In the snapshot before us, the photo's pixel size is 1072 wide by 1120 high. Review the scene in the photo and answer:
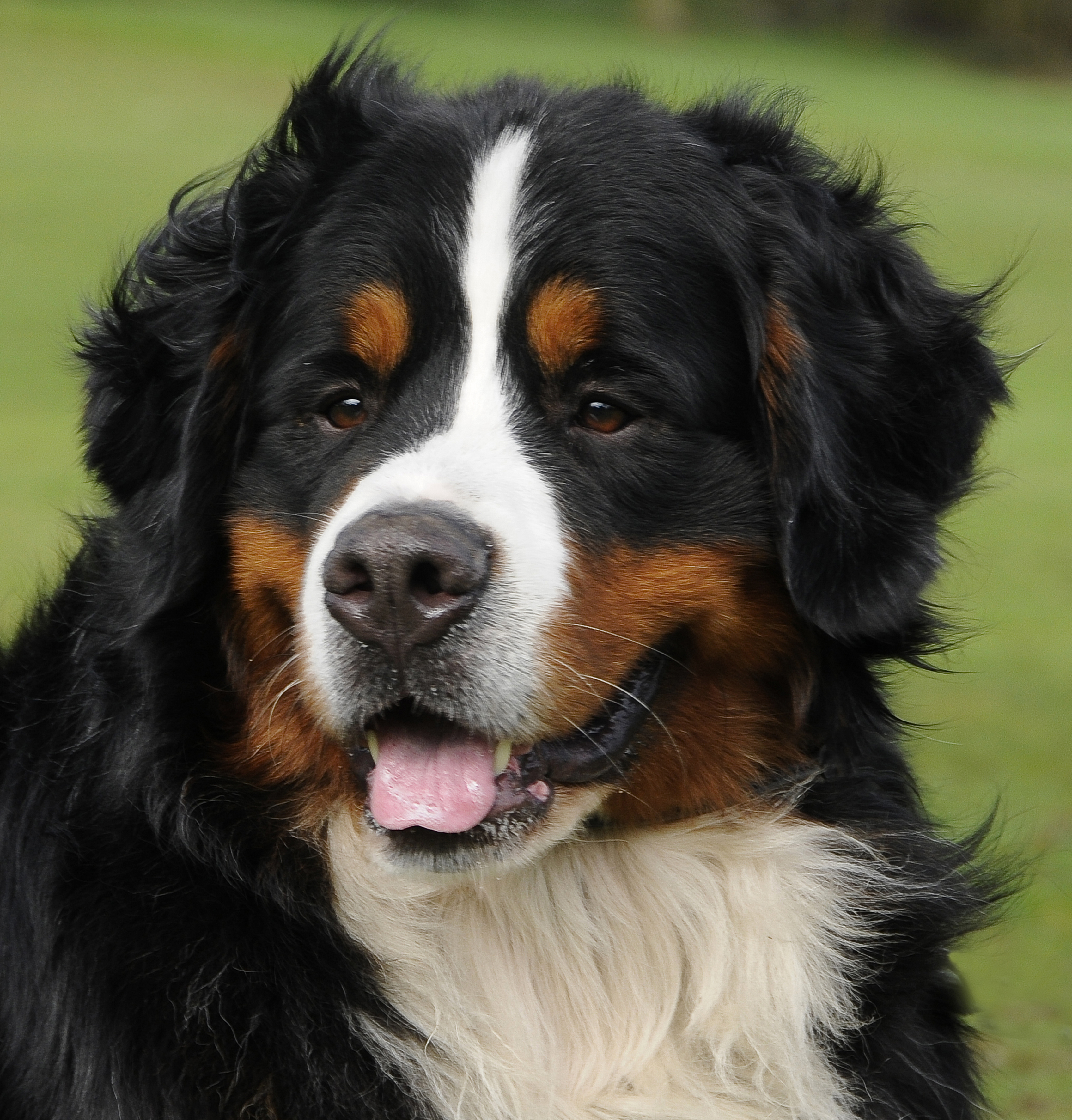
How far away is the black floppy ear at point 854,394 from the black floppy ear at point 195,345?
0.86 m

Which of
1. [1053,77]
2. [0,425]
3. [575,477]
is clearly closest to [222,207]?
[575,477]

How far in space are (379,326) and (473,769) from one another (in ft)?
2.85

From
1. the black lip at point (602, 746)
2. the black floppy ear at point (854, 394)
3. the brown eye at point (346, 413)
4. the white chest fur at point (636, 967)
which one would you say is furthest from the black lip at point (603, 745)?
the brown eye at point (346, 413)

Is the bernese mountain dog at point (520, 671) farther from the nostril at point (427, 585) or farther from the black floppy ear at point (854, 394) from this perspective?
the nostril at point (427, 585)

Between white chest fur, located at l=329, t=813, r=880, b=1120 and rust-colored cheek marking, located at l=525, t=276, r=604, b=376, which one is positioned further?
white chest fur, located at l=329, t=813, r=880, b=1120

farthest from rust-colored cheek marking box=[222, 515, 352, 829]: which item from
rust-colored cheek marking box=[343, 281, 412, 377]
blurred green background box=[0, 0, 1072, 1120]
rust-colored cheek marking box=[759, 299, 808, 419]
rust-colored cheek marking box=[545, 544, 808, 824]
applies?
rust-colored cheek marking box=[759, 299, 808, 419]

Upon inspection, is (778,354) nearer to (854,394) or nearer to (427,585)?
(854,394)

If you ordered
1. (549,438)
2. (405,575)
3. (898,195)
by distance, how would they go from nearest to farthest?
1. (405,575)
2. (549,438)
3. (898,195)

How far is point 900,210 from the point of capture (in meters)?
3.47

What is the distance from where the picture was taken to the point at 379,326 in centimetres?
314

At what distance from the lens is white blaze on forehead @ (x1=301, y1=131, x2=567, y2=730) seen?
2.84m

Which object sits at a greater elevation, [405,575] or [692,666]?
[405,575]

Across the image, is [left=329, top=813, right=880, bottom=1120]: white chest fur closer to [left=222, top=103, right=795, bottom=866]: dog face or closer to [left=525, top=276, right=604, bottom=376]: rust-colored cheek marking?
[left=222, top=103, right=795, bottom=866]: dog face

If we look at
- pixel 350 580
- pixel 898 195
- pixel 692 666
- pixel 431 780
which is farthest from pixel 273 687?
pixel 898 195
